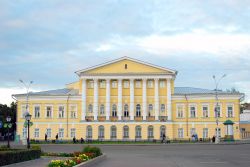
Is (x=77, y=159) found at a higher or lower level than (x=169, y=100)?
lower

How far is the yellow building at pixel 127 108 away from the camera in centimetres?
7244

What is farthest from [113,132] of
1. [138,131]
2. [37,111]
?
[37,111]

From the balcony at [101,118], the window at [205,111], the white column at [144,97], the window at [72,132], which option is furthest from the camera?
the window at [72,132]

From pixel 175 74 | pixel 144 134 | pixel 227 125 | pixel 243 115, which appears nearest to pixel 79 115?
pixel 144 134

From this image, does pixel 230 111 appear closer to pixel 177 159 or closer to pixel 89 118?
pixel 89 118

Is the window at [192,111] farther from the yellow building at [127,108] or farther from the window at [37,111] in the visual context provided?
the window at [37,111]

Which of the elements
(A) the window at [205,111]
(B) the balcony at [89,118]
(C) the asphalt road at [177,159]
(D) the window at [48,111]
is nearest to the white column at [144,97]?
(B) the balcony at [89,118]

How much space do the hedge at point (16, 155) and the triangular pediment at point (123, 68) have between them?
4734 centimetres

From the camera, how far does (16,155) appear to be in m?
21.8

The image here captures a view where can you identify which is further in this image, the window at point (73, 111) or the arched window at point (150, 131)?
the window at point (73, 111)

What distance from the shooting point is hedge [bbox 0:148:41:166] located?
19.9 m

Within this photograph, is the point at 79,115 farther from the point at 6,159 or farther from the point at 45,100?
the point at 6,159

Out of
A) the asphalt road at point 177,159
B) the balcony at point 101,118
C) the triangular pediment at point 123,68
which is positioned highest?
the triangular pediment at point 123,68

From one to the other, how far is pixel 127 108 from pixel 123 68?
6.71 metres
